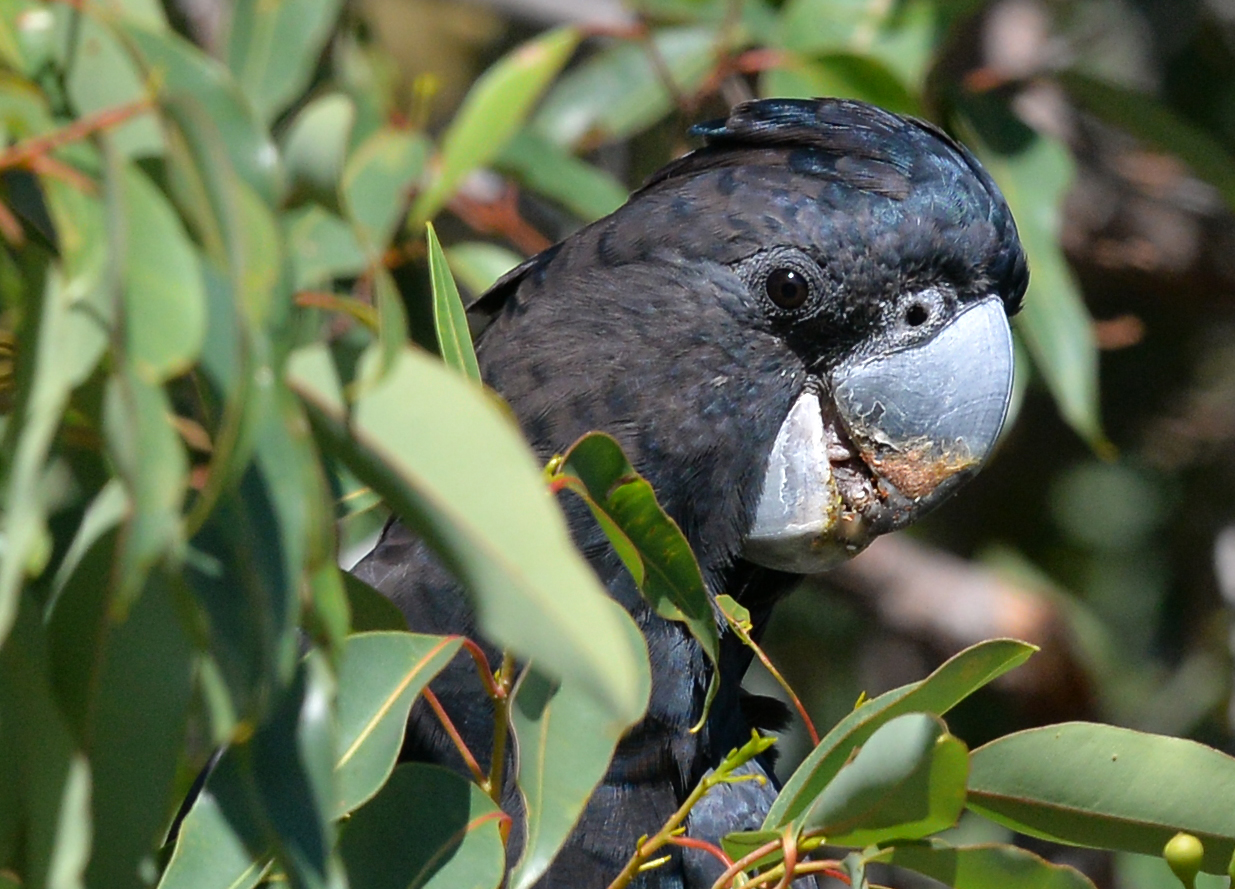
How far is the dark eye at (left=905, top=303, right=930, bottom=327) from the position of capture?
4.75 feet

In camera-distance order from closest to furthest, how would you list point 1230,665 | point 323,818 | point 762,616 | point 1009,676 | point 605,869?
point 323,818
point 605,869
point 762,616
point 1230,665
point 1009,676

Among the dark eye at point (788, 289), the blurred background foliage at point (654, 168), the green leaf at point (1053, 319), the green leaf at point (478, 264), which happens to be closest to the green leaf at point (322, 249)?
the blurred background foliage at point (654, 168)

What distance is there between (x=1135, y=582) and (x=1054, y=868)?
8.87ft

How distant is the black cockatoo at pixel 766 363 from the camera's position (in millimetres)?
1388

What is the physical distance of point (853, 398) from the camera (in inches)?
56.2

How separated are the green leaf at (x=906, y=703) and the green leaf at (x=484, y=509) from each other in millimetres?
211

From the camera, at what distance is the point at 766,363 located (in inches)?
56.1

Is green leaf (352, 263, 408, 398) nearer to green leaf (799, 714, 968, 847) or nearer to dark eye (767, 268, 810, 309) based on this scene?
green leaf (799, 714, 968, 847)

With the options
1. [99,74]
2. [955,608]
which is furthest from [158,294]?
[955,608]

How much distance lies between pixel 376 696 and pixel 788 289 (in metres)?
0.69

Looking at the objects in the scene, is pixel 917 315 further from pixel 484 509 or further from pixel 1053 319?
pixel 484 509

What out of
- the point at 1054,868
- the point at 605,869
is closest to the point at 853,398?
the point at 605,869

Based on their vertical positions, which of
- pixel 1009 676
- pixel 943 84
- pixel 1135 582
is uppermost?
pixel 943 84

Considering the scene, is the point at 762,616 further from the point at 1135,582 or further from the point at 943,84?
the point at 1135,582
